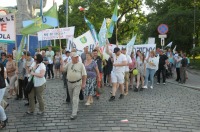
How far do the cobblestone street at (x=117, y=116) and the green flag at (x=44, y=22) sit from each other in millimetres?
2263

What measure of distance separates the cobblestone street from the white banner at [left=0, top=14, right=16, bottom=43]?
79.2 inches

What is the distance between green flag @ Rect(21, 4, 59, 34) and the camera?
963 centimetres

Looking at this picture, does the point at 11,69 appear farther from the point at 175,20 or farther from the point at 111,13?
the point at 111,13

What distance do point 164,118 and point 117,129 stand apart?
5.20 feet

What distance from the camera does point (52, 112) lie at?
8.32 meters

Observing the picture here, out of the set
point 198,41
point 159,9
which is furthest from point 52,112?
point 198,41

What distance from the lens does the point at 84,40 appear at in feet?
43.0

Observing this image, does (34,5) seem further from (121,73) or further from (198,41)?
(121,73)

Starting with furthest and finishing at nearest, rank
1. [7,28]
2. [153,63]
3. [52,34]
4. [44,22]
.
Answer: [52,34] → [153,63] → [44,22] → [7,28]

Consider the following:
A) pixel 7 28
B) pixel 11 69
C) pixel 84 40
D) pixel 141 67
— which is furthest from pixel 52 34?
pixel 7 28

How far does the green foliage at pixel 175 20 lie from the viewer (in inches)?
1203

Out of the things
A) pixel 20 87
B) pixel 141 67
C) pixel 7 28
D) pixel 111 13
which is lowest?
pixel 20 87

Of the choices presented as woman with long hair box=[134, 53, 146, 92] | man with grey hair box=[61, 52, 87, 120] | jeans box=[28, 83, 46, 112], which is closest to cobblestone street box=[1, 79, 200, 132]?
jeans box=[28, 83, 46, 112]

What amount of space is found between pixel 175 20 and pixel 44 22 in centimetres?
2346
